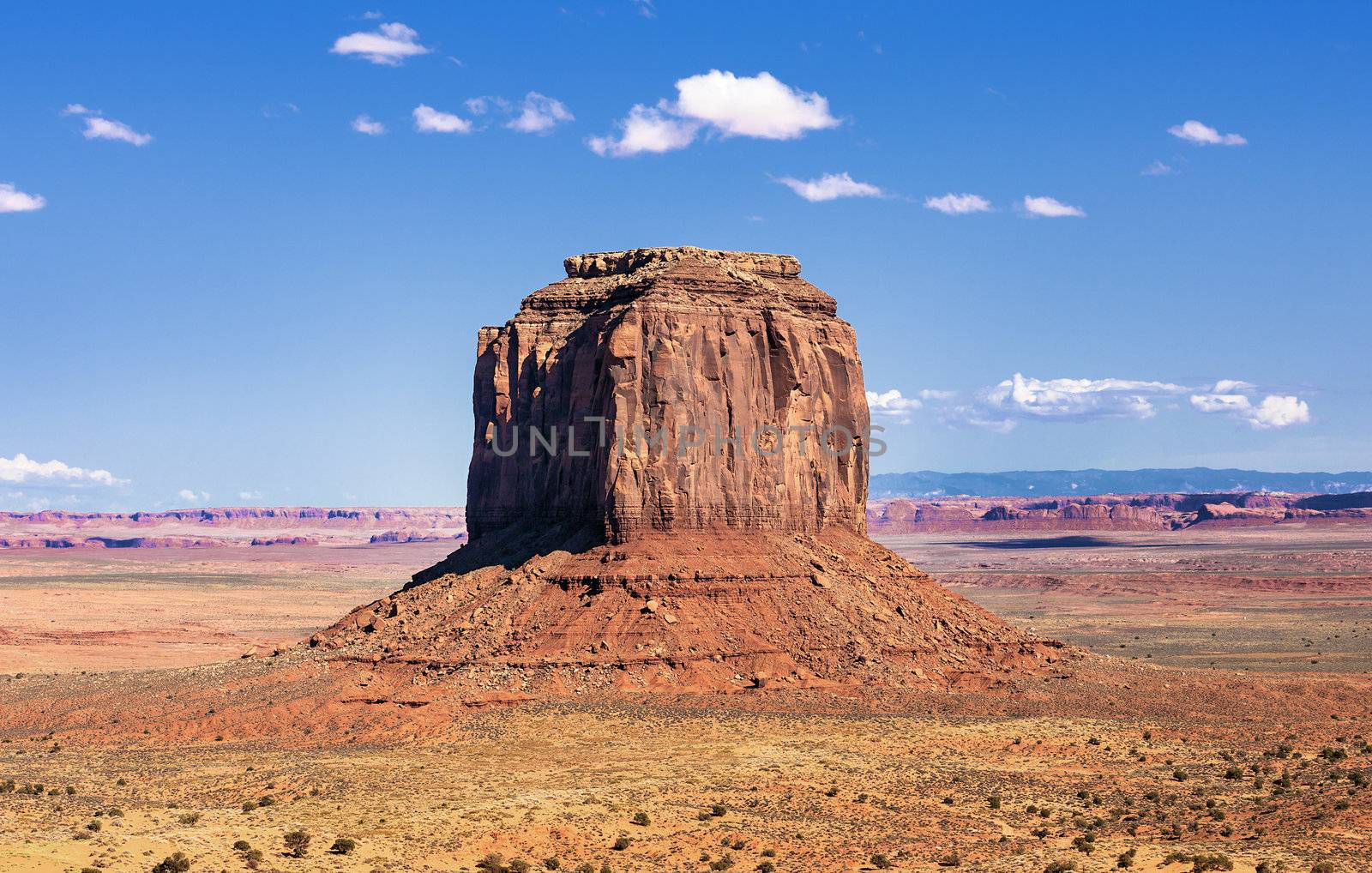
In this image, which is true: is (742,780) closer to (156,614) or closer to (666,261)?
(666,261)

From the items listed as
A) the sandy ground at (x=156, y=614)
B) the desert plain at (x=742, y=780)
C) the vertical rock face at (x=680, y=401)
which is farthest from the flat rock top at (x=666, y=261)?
the sandy ground at (x=156, y=614)

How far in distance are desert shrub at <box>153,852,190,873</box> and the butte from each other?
A: 20453mm

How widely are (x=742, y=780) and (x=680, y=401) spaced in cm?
1985

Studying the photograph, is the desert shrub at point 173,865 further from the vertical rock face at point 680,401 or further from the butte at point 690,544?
the vertical rock face at point 680,401

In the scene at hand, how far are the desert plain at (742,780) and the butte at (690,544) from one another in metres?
2.21

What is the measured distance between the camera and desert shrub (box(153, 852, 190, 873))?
3098cm

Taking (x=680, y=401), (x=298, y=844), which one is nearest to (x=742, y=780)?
(x=298, y=844)

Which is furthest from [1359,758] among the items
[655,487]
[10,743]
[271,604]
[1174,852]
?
[271,604]

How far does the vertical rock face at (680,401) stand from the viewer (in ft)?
190

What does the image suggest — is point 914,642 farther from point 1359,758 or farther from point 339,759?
point 339,759

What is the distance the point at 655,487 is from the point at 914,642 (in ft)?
38.7

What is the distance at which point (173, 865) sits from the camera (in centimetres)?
3125

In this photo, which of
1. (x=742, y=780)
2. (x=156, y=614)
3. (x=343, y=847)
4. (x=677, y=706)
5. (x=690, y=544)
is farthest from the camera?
(x=156, y=614)

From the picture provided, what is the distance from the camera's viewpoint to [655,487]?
190 ft
